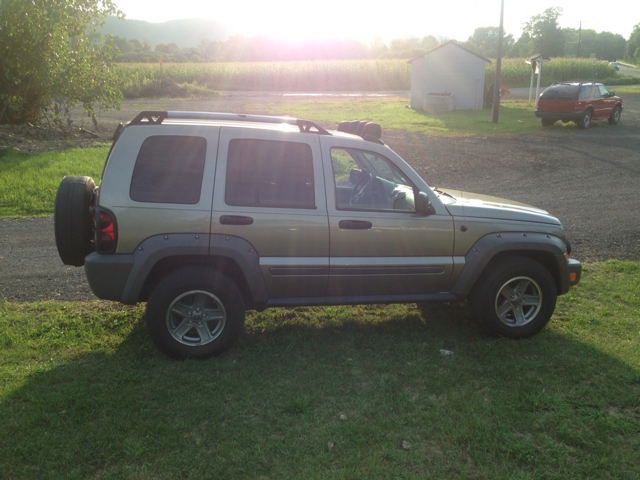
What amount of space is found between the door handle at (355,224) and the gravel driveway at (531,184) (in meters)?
3.22

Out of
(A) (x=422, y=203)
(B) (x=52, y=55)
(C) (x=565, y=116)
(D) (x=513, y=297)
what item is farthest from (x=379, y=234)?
(C) (x=565, y=116)

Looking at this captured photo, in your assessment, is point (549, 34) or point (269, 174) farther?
point (549, 34)

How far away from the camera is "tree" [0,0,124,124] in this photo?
14.2 metres

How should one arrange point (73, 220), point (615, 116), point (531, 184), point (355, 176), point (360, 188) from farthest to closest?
point (615, 116)
point (531, 184)
point (355, 176)
point (360, 188)
point (73, 220)

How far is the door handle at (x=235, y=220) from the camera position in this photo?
436cm

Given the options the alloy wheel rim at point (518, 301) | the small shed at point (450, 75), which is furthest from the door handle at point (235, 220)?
the small shed at point (450, 75)

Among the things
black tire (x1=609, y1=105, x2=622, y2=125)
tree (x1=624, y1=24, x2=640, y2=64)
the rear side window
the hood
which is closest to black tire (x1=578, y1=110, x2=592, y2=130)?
black tire (x1=609, y1=105, x2=622, y2=125)

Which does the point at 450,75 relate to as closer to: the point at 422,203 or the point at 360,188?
the point at 360,188

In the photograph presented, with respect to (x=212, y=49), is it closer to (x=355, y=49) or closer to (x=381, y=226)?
(x=355, y=49)

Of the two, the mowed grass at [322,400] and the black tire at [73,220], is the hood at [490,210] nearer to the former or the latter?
the mowed grass at [322,400]

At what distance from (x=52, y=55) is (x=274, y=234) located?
44.7 feet

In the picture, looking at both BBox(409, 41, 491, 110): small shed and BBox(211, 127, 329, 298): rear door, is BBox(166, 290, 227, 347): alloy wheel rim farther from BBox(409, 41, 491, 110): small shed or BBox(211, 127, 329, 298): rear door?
BBox(409, 41, 491, 110): small shed

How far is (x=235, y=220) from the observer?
4379 millimetres

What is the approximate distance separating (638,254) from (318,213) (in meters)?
5.76
